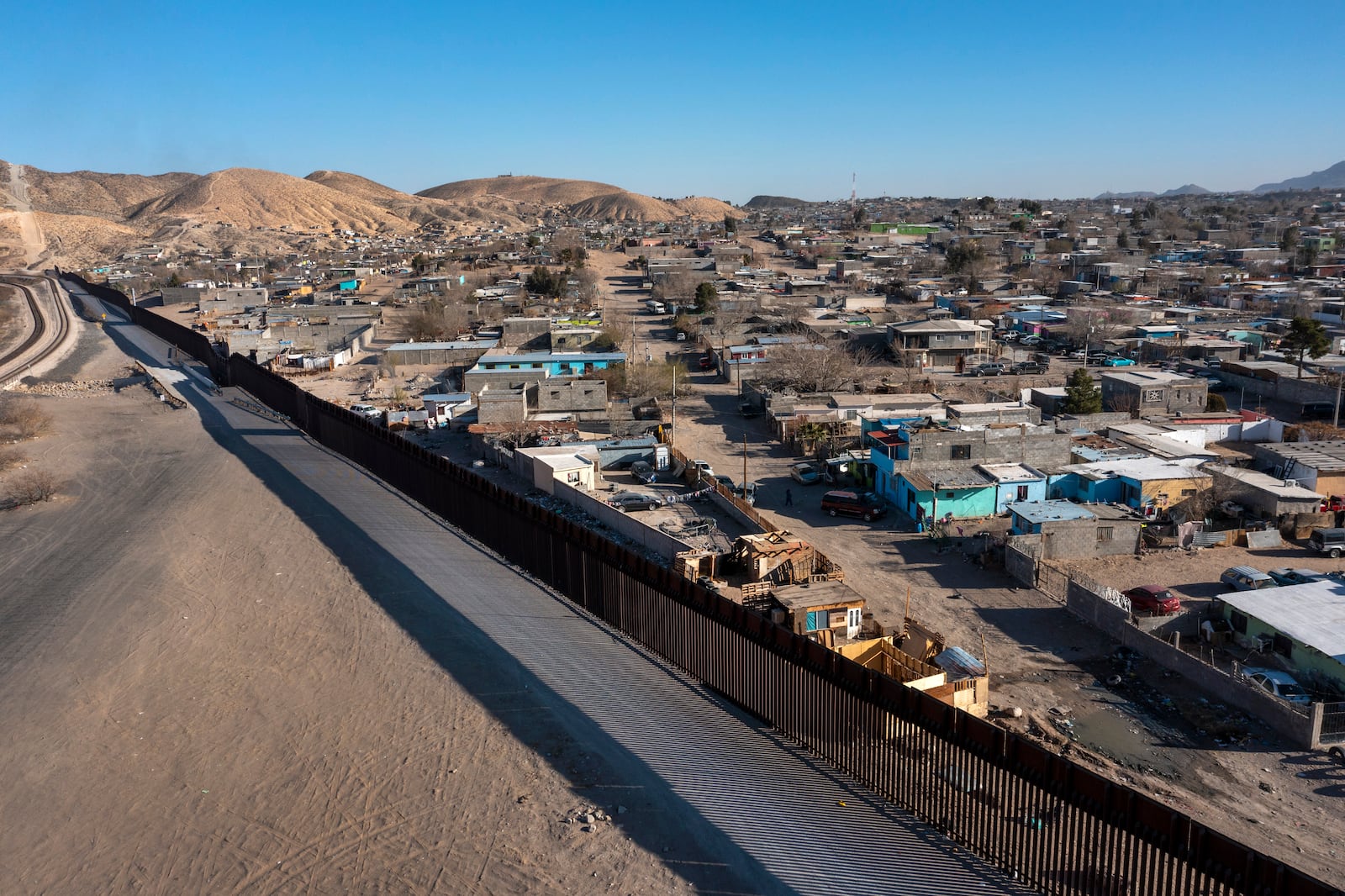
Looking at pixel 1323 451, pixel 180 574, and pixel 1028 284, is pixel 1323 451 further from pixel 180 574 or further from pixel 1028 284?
pixel 1028 284

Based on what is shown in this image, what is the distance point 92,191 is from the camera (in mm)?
117250

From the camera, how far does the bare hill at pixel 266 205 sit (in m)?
103

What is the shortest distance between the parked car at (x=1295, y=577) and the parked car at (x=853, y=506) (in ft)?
18.7

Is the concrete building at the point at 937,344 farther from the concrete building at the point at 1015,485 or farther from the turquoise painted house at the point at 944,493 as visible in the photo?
the turquoise painted house at the point at 944,493

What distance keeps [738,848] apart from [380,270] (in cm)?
6149

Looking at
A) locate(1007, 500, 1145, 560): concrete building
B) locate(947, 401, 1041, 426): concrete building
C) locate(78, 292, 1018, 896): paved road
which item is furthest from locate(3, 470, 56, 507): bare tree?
locate(947, 401, 1041, 426): concrete building

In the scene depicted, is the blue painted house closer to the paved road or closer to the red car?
the paved road

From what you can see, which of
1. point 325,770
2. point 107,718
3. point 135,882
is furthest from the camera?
point 107,718

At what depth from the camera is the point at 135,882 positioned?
5.48 m

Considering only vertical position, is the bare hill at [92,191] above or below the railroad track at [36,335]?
above

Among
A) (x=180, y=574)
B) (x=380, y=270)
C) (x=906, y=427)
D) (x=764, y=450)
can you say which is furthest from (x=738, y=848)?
(x=380, y=270)

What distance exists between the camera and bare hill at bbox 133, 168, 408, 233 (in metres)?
103

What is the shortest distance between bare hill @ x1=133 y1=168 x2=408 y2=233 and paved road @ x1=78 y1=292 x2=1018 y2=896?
3909 inches

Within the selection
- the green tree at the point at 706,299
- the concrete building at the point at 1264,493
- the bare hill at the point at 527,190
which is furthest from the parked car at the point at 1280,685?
the bare hill at the point at 527,190
